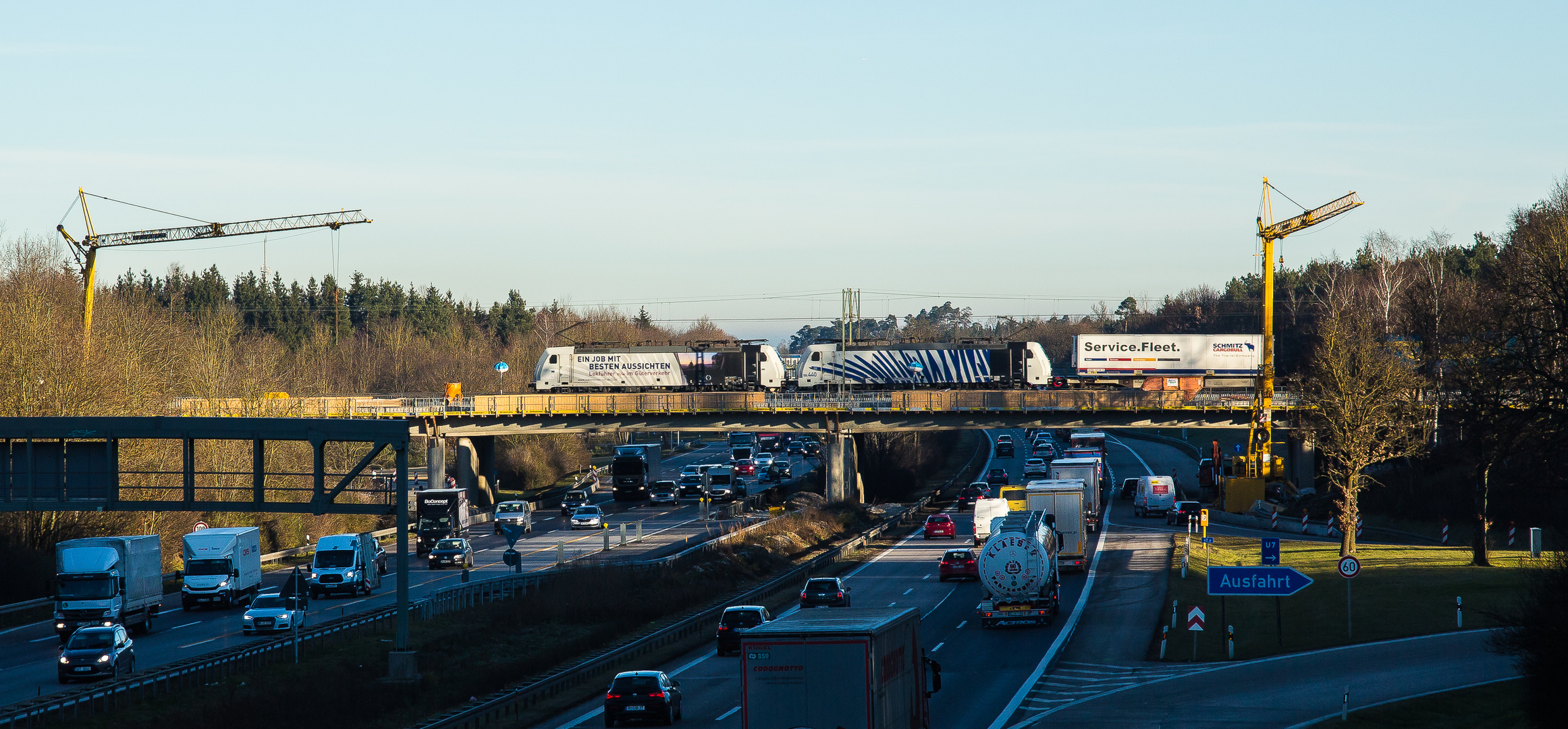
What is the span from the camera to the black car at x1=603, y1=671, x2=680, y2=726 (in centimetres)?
2712

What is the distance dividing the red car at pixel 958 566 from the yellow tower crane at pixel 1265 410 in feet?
106

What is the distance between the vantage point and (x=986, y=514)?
58344mm

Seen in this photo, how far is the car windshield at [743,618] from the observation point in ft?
120

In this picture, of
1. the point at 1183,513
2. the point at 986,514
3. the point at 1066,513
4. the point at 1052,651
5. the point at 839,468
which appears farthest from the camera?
the point at 839,468

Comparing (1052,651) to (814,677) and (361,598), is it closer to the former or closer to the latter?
(814,677)

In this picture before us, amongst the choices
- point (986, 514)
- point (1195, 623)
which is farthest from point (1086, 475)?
point (1195, 623)

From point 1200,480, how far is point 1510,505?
29.4 meters

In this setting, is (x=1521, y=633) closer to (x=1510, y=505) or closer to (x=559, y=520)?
(x=1510, y=505)

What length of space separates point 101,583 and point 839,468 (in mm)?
53028

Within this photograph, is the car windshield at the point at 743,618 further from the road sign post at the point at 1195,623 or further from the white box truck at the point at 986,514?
the white box truck at the point at 986,514

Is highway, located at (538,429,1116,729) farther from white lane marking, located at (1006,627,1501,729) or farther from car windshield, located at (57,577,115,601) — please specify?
car windshield, located at (57,577,115,601)

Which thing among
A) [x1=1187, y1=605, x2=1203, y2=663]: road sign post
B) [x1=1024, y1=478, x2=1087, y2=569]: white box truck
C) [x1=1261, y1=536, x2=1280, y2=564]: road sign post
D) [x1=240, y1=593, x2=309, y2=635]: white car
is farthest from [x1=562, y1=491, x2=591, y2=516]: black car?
[x1=1261, y1=536, x2=1280, y2=564]: road sign post

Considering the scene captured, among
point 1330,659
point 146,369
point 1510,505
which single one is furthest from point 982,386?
point 1330,659

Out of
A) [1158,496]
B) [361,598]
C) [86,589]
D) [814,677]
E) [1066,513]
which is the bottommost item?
[361,598]
